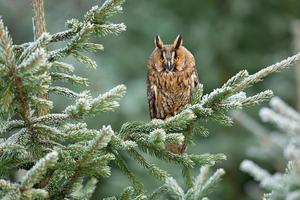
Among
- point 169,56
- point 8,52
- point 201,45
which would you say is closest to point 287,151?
point 8,52

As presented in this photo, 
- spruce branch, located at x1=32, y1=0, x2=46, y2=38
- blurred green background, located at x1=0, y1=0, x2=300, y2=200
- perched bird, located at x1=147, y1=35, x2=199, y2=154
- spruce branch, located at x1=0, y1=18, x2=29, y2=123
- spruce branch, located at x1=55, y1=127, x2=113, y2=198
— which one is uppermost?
blurred green background, located at x1=0, y1=0, x2=300, y2=200

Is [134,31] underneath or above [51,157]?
above

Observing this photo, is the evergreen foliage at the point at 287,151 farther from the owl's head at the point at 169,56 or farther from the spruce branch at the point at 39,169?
the owl's head at the point at 169,56

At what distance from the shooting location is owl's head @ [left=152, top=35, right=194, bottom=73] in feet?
16.9

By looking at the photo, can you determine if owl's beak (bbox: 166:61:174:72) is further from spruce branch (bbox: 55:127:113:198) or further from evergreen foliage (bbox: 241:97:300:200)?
evergreen foliage (bbox: 241:97:300:200)

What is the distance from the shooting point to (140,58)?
1294 cm

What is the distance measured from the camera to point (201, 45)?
40.4 ft

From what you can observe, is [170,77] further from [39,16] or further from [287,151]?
[287,151]

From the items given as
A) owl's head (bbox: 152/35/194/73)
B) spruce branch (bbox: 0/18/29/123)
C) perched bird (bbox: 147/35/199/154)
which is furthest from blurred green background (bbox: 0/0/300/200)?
spruce branch (bbox: 0/18/29/123)

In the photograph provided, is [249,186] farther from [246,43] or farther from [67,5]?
[67,5]

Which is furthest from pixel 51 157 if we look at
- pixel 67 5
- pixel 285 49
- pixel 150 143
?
pixel 67 5

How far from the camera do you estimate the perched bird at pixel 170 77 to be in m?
5.20

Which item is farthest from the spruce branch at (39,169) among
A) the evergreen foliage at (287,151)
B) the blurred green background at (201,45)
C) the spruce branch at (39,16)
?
the blurred green background at (201,45)

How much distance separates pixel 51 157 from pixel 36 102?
34 centimetres
